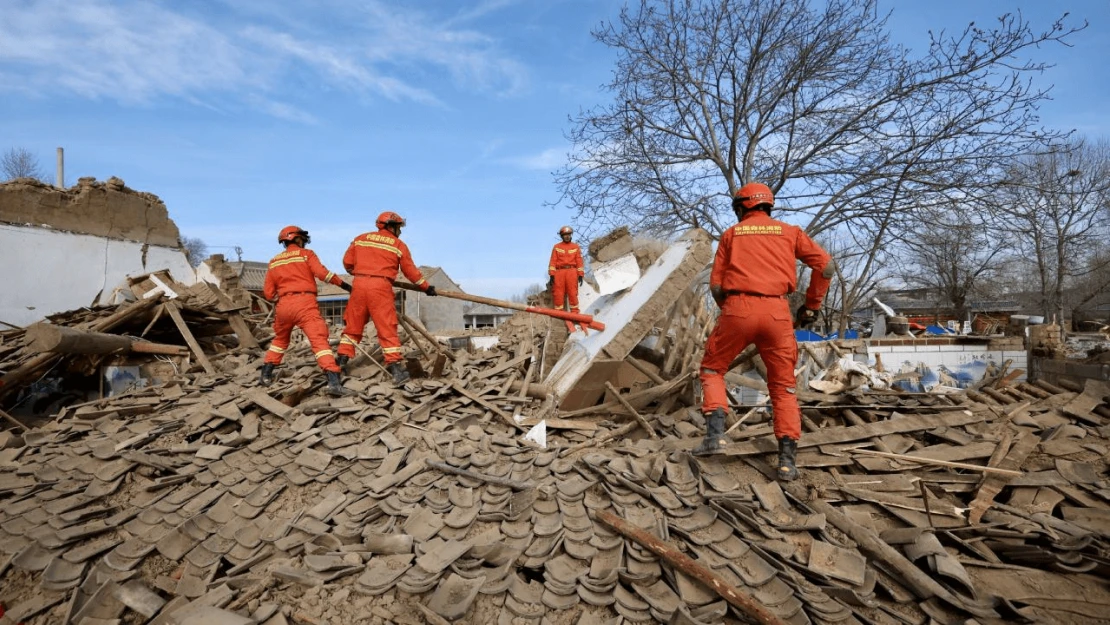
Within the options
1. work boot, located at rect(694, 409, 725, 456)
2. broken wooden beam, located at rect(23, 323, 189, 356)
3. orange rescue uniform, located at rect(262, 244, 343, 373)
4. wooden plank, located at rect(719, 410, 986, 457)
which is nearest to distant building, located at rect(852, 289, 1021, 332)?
wooden plank, located at rect(719, 410, 986, 457)

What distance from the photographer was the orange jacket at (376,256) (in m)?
6.17

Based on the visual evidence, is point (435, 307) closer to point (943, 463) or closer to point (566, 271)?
point (566, 271)

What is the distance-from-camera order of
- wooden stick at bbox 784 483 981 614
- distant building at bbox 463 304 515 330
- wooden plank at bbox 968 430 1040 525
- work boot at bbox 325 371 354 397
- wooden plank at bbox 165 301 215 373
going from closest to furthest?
1. wooden stick at bbox 784 483 981 614
2. wooden plank at bbox 968 430 1040 525
3. work boot at bbox 325 371 354 397
4. wooden plank at bbox 165 301 215 373
5. distant building at bbox 463 304 515 330

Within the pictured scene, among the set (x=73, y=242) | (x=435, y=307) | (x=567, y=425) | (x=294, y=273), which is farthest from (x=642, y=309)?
(x=435, y=307)

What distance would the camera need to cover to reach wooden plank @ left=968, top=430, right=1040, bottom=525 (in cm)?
342

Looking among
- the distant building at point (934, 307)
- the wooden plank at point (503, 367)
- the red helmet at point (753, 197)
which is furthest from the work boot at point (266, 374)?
the distant building at point (934, 307)

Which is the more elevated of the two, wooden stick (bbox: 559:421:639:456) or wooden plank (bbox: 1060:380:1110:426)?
wooden plank (bbox: 1060:380:1110:426)

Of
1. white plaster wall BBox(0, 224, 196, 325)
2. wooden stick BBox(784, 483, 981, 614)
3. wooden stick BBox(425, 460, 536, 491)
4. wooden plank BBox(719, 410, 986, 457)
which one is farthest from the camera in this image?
white plaster wall BBox(0, 224, 196, 325)

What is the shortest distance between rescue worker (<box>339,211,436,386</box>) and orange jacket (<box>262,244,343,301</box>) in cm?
36

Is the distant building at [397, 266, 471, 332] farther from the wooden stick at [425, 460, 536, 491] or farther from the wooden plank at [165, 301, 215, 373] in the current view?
the wooden stick at [425, 460, 536, 491]

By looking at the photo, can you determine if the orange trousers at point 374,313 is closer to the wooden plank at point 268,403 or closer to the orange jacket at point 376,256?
the orange jacket at point 376,256

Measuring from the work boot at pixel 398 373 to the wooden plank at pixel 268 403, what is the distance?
45.0 inches

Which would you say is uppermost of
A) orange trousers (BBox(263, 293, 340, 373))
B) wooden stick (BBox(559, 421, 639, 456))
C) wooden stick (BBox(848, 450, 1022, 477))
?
orange trousers (BBox(263, 293, 340, 373))

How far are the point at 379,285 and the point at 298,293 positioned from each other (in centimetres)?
100
